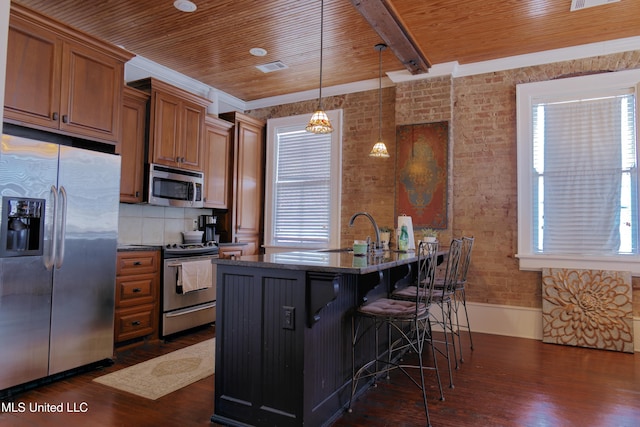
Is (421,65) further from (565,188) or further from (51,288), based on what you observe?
(51,288)

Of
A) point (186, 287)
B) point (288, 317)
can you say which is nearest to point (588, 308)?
point (288, 317)

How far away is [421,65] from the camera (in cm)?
456

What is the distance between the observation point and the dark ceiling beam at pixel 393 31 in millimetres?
3295

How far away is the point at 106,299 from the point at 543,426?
10.8 feet

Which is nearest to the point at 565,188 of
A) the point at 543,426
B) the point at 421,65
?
the point at 421,65

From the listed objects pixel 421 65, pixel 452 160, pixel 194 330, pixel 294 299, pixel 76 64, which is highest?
pixel 421 65

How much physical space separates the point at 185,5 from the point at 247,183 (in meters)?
2.63

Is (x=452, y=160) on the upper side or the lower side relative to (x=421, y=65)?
lower

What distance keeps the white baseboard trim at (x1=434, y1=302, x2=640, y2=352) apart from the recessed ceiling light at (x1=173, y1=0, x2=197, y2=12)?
418 centimetres

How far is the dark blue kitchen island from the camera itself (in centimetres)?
220

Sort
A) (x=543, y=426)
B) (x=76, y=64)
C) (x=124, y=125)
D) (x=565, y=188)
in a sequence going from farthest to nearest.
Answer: (x=565, y=188) < (x=124, y=125) < (x=76, y=64) < (x=543, y=426)

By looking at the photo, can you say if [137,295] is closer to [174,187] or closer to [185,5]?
[174,187]

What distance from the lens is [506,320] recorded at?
14.8ft

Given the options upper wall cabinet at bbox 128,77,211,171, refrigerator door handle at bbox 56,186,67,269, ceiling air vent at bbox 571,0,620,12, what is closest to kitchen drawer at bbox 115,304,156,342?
refrigerator door handle at bbox 56,186,67,269
